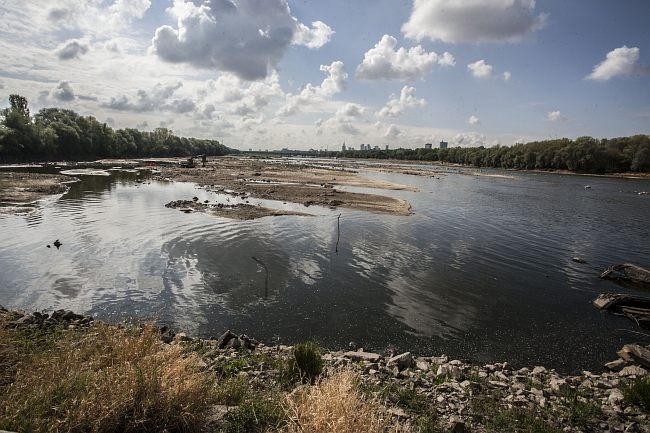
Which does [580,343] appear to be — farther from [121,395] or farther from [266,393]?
[121,395]

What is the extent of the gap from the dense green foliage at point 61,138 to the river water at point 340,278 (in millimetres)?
78418

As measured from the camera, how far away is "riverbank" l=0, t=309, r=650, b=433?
6.27 m

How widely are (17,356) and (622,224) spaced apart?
52922mm

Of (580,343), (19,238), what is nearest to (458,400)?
(580,343)

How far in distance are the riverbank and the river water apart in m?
2.29

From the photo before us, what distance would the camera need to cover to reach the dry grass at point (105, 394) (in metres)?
5.94

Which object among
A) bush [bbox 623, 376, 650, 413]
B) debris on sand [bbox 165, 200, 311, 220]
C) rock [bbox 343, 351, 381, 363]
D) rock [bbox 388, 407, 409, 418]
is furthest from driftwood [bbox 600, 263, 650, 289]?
debris on sand [bbox 165, 200, 311, 220]

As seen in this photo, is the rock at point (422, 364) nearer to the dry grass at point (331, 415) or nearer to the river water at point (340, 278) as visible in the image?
the river water at point (340, 278)

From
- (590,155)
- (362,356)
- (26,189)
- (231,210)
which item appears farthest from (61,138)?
(590,155)

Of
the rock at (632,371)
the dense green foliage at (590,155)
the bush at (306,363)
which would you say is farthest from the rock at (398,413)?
the dense green foliage at (590,155)

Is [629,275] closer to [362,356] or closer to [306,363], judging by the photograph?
[362,356]

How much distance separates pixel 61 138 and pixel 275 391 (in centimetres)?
13599

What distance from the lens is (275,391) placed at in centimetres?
861

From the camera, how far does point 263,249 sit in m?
24.9
